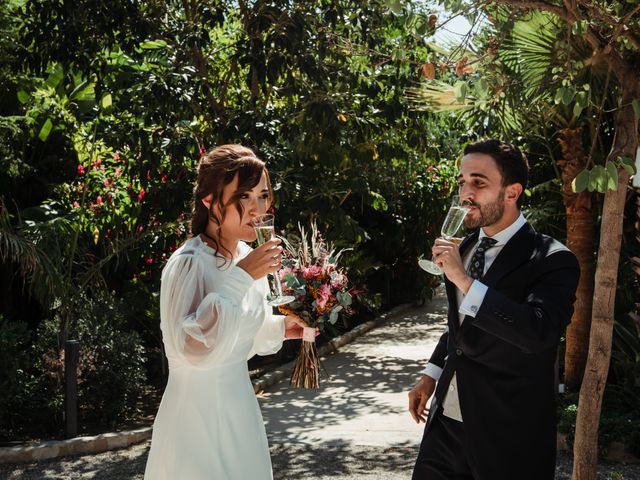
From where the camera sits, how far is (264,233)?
11.3 ft

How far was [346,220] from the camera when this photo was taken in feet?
32.3

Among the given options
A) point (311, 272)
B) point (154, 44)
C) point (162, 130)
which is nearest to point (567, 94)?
point (311, 272)

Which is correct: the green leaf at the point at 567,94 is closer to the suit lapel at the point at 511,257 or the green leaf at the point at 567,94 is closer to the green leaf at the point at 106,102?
the suit lapel at the point at 511,257

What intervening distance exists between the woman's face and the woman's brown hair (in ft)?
0.04

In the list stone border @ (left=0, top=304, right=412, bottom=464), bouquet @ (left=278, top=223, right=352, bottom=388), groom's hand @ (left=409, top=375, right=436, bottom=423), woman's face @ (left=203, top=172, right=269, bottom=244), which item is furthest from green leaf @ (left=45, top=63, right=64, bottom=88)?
groom's hand @ (left=409, top=375, right=436, bottom=423)

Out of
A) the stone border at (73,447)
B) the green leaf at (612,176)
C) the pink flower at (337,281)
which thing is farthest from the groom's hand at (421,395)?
the stone border at (73,447)

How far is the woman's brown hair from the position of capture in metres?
3.57

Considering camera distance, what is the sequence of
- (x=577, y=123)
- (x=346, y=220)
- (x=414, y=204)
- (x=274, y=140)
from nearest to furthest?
(x=274, y=140), (x=577, y=123), (x=346, y=220), (x=414, y=204)

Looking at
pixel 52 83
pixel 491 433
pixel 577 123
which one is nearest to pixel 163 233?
pixel 52 83

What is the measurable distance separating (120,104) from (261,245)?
606 cm

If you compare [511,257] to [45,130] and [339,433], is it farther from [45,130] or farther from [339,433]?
[45,130]

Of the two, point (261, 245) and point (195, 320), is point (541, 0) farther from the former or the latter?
point (195, 320)

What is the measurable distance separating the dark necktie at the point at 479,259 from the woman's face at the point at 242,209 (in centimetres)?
88

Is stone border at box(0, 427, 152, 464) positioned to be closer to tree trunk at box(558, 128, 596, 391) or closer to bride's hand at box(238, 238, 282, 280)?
tree trunk at box(558, 128, 596, 391)
